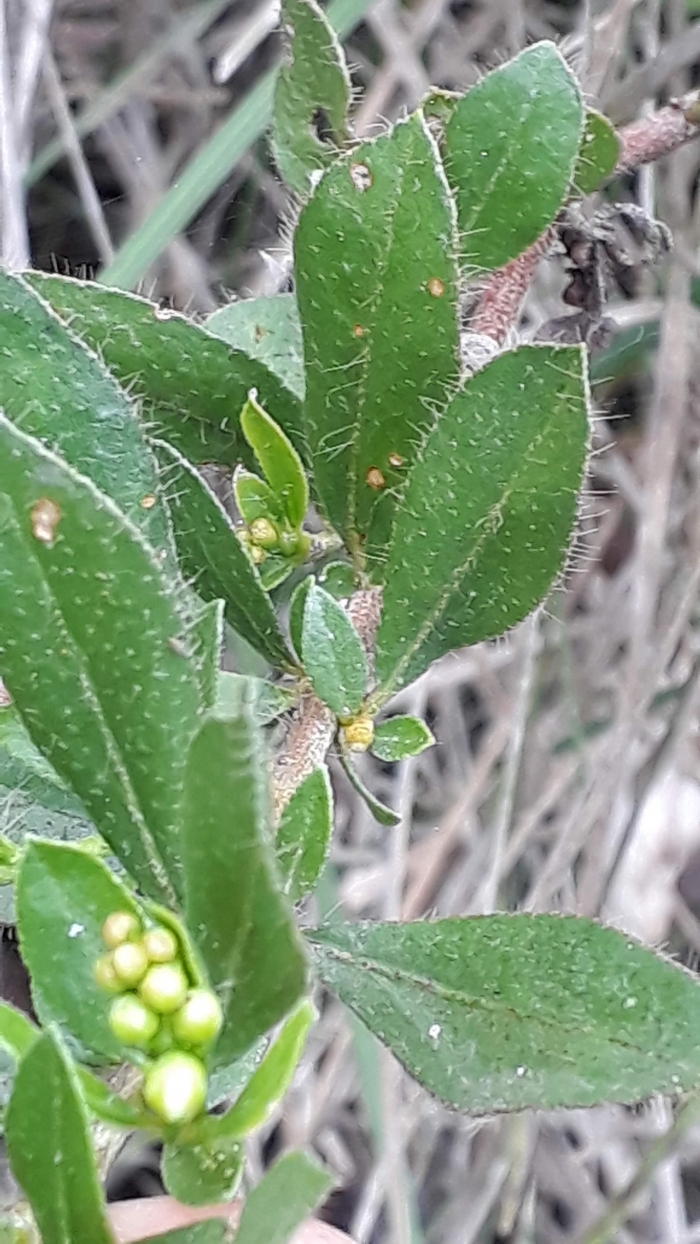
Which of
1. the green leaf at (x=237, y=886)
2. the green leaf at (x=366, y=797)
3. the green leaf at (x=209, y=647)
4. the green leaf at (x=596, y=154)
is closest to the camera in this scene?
the green leaf at (x=237, y=886)

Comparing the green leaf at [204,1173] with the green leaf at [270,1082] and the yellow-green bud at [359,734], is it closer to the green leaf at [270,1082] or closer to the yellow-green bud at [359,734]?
the green leaf at [270,1082]

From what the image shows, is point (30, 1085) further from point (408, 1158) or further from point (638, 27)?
point (638, 27)

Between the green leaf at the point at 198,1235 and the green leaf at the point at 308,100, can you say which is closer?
the green leaf at the point at 198,1235

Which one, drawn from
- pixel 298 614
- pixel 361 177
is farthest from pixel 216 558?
pixel 361 177

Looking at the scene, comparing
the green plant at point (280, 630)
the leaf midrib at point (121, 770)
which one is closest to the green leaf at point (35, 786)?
the green plant at point (280, 630)

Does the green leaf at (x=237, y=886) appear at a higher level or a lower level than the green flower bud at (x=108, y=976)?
higher

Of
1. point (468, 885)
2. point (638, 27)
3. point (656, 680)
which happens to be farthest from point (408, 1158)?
point (638, 27)

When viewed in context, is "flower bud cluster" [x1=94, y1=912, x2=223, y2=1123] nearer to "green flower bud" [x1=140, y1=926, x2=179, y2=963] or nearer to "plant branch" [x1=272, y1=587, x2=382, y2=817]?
"green flower bud" [x1=140, y1=926, x2=179, y2=963]
